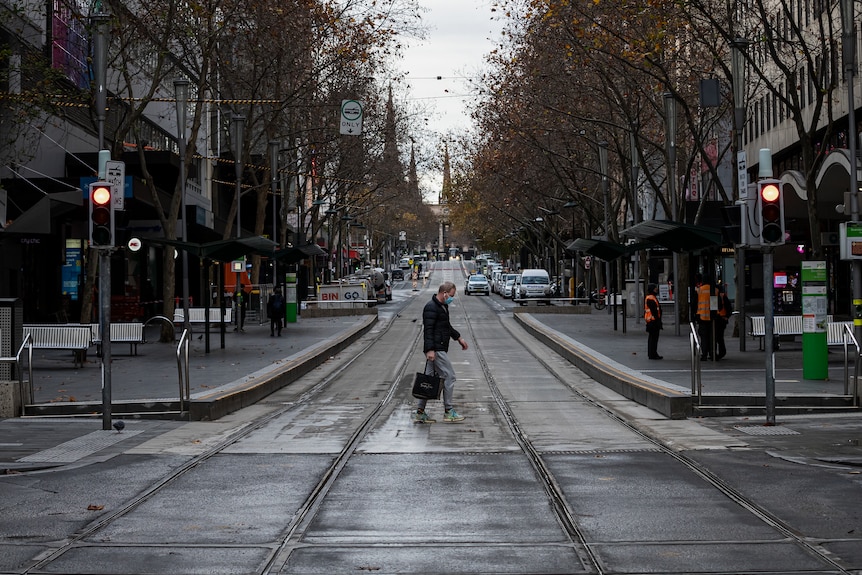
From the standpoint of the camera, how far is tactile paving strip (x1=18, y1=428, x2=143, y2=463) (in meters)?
12.9

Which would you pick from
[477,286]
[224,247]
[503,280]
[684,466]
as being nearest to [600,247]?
[224,247]

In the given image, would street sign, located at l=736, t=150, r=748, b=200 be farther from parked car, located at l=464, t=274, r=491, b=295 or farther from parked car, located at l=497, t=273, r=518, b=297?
parked car, located at l=464, t=274, r=491, b=295

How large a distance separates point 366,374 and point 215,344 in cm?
859

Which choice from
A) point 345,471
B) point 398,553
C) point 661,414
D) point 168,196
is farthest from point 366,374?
point 168,196

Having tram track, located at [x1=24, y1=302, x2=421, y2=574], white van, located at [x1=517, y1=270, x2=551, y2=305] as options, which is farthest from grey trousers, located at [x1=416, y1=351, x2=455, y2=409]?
white van, located at [x1=517, y1=270, x2=551, y2=305]

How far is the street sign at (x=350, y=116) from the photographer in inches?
1750

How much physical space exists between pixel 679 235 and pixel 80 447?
18.3m

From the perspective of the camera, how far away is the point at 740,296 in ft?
105

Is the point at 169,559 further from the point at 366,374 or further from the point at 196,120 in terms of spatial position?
the point at 196,120

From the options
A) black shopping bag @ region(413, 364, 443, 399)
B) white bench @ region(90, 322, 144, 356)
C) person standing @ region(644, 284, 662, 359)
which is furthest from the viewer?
white bench @ region(90, 322, 144, 356)

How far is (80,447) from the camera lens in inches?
549

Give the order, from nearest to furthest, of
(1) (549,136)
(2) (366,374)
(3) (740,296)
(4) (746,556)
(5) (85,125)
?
1. (4) (746,556)
2. (2) (366,374)
3. (3) (740,296)
4. (5) (85,125)
5. (1) (549,136)

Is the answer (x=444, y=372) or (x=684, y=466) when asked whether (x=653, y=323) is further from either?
(x=684, y=466)

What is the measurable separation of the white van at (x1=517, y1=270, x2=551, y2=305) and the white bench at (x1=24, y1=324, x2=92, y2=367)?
170 ft
